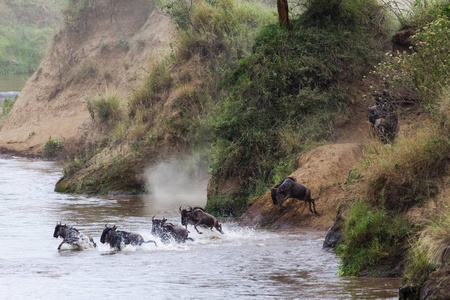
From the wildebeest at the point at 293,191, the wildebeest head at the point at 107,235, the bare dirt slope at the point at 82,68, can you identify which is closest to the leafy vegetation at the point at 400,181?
the wildebeest at the point at 293,191

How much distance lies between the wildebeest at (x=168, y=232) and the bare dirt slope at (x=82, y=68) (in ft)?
64.2

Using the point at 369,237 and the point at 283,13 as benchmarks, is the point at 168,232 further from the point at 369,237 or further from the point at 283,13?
the point at 283,13

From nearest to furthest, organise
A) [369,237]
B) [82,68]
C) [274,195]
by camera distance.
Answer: [369,237] → [274,195] → [82,68]

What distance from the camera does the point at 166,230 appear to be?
51.2 ft

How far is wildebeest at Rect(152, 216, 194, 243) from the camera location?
15477mm

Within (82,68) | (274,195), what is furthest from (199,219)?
(82,68)

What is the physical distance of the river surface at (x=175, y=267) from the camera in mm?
11297

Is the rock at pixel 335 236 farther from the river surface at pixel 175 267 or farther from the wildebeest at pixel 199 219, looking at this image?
the wildebeest at pixel 199 219

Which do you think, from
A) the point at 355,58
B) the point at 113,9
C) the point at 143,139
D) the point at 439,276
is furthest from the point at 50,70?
the point at 439,276

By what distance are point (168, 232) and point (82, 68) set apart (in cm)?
2531

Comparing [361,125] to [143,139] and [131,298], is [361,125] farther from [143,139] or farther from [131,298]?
[131,298]

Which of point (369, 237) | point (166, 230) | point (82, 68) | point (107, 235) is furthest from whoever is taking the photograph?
point (82, 68)

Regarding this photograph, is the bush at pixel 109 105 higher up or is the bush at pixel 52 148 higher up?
the bush at pixel 109 105

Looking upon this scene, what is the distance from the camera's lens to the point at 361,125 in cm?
2044
